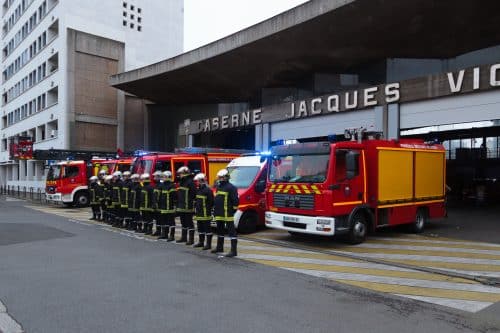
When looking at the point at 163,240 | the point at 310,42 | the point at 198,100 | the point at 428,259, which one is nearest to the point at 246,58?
the point at 310,42

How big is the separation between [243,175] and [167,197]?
9.16 ft

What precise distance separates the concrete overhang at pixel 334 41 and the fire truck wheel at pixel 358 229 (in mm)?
12786

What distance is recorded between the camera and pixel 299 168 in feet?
36.8

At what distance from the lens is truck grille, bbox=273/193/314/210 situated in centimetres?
1076

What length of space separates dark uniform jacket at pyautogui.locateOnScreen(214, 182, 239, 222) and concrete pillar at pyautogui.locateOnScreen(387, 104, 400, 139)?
450 inches

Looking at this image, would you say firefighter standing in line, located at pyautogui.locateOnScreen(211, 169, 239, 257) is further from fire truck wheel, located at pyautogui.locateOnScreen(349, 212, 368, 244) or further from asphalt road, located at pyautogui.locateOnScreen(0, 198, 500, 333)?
fire truck wheel, located at pyautogui.locateOnScreen(349, 212, 368, 244)

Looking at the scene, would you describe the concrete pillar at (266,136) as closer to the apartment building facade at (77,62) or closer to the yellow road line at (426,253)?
the yellow road line at (426,253)

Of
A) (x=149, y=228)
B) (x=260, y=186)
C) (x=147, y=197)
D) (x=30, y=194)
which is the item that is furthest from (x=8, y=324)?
(x=30, y=194)

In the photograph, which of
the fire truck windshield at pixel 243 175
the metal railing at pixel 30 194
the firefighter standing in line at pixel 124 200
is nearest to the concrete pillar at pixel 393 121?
the fire truck windshield at pixel 243 175

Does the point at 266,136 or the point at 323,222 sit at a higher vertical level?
the point at 266,136

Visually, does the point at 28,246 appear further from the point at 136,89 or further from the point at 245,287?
the point at 136,89

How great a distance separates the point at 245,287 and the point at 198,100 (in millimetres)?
34962

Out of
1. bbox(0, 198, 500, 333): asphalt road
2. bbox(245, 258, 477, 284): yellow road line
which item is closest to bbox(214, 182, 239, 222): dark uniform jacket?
bbox(0, 198, 500, 333): asphalt road

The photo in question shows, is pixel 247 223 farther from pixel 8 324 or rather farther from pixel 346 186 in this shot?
pixel 8 324
